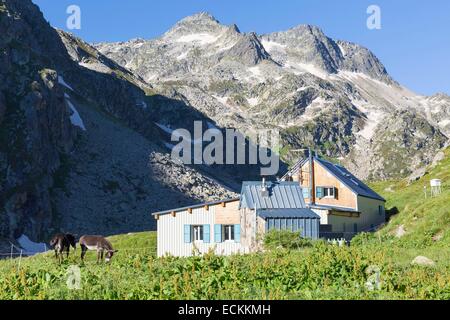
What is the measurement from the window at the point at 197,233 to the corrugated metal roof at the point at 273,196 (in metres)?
4.89

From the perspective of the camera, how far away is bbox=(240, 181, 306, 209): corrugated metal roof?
164ft

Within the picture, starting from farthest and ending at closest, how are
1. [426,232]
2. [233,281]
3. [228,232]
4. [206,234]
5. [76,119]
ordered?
[76,119] → [206,234] → [228,232] → [426,232] → [233,281]

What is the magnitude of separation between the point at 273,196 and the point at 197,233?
8.26m

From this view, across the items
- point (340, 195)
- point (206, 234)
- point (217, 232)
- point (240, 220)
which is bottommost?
point (206, 234)

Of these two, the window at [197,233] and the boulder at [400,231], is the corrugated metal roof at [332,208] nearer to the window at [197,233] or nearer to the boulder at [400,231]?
the boulder at [400,231]

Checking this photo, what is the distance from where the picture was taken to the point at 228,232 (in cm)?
5141

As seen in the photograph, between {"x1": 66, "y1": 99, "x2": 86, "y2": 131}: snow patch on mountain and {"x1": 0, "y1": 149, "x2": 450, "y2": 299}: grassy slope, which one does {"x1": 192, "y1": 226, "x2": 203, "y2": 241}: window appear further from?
{"x1": 66, "y1": 99, "x2": 86, "y2": 131}: snow patch on mountain

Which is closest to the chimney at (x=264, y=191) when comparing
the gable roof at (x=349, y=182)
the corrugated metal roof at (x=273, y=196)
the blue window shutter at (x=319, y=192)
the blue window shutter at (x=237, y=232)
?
the corrugated metal roof at (x=273, y=196)

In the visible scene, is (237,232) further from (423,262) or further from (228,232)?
(423,262)

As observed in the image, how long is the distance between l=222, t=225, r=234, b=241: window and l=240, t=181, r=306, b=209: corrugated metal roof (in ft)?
7.85

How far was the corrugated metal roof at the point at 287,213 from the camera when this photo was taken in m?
47.8

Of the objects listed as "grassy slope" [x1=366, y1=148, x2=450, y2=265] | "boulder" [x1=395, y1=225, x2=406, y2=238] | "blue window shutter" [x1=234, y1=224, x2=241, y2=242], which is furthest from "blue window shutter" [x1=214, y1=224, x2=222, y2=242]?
"boulder" [x1=395, y1=225, x2=406, y2=238]

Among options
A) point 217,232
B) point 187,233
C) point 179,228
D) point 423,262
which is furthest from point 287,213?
point 423,262
